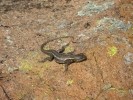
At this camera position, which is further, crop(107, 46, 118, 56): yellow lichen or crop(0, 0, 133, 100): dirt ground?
crop(107, 46, 118, 56): yellow lichen

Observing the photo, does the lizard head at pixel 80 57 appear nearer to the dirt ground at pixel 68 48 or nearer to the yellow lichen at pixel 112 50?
the dirt ground at pixel 68 48

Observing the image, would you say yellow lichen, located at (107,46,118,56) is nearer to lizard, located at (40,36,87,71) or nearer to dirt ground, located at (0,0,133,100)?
dirt ground, located at (0,0,133,100)

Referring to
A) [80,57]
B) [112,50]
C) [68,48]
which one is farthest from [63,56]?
[112,50]

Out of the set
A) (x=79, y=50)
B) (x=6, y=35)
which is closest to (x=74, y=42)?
(x=79, y=50)

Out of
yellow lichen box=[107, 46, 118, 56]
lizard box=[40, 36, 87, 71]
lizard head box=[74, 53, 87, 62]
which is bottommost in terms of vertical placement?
lizard box=[40, 36, 87, 71]

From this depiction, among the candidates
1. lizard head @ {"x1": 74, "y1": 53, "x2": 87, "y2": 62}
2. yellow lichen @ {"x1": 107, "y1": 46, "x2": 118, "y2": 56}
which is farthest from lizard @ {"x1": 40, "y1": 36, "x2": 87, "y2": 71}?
yellow lichen @ {"x1": 107, "y1": 46, "x2": 118, "y2": 56}

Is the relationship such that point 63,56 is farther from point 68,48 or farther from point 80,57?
point 80,57

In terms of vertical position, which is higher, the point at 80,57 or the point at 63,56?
the point at 80,57

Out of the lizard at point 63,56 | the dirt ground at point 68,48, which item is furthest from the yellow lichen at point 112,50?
the lizard at point 63,56

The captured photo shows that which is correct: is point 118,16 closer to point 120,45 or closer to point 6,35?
point 120,45
